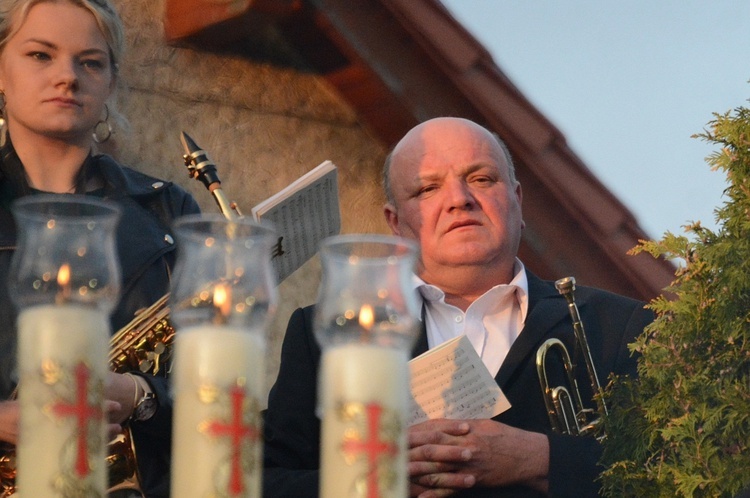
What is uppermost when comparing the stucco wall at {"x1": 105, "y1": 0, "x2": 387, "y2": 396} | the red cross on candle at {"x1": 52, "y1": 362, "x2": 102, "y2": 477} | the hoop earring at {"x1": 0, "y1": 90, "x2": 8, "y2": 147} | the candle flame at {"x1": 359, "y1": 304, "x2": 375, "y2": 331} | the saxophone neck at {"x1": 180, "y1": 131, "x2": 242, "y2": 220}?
the stucco wall at {"x1": 105, "y1": 0, "x2": 387, "y2": 396}

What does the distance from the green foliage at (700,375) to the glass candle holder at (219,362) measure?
1.00 meters

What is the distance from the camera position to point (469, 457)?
3.51m

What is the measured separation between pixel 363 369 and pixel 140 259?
1.89 metres

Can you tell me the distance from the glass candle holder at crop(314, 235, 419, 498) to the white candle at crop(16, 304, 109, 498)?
0.32m

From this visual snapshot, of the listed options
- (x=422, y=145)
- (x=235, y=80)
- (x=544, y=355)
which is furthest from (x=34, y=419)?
(x=235, y=80)

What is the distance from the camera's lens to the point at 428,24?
18.8ft

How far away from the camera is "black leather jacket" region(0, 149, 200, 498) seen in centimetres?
357

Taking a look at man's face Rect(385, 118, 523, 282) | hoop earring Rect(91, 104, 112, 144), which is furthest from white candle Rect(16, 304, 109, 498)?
man's face Rect(385, 118, 523, 282)

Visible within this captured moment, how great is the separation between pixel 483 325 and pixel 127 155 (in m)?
1.94

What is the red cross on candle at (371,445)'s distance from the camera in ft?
6.57

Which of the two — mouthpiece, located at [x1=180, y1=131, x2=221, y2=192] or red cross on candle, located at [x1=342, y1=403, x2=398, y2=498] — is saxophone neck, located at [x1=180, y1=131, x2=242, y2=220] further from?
red cross on candle, located at [x1=342, y1=403, x2=398, y2=498]

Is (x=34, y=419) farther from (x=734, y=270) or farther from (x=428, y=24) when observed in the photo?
(x=428, y=24)

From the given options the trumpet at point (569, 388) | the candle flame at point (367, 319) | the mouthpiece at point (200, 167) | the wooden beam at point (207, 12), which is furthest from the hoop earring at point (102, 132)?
the candle flame at point (367, 319)

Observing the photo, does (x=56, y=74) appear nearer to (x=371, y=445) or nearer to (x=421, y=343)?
(x=421, y=343)
